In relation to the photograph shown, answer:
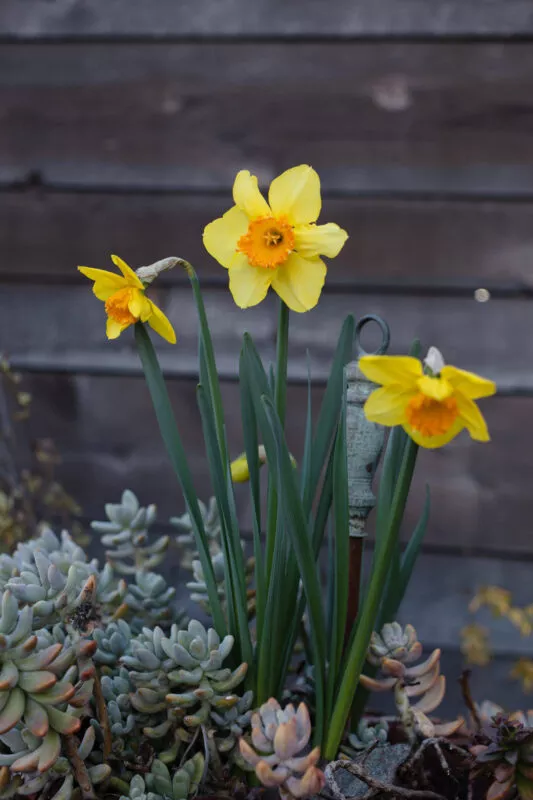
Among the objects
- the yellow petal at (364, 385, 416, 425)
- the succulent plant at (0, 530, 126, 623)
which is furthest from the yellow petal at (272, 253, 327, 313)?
the succulent plant at (0, 530, 126, 623)

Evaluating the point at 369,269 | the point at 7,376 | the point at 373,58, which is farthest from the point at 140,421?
the point at 373,58

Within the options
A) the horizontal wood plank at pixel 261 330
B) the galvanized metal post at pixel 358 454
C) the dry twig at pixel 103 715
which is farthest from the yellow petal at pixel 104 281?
the horizontal wood plank at pixel 261 330

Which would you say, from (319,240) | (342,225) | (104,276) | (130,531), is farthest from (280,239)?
(342,225)

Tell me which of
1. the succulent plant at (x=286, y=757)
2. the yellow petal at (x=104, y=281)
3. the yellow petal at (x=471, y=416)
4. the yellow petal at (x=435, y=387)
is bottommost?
the succulent plant at (x=286, y=757)

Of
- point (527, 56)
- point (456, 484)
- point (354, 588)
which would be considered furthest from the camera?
point (456, 484)

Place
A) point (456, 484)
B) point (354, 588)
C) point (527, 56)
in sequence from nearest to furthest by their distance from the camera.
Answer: point (354, 588)
point (527, 56)
point (456, 484)

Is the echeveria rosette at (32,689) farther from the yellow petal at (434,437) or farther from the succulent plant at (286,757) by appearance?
the yellow petal at (434,437)

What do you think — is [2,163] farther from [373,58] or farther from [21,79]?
[373,58]

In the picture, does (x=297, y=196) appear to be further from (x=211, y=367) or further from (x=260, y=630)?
(x=260, y=630)
